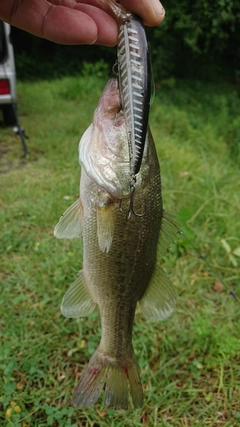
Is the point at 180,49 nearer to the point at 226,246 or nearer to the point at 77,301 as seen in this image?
the point at 226,246

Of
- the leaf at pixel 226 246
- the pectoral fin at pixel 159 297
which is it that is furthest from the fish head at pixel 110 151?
the leaf at pixel 226 246

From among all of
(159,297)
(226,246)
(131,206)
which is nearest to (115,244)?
(131,206)

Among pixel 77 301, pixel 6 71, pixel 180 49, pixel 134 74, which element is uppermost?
pixel 134 74

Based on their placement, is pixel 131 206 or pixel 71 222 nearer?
pixel 131 206

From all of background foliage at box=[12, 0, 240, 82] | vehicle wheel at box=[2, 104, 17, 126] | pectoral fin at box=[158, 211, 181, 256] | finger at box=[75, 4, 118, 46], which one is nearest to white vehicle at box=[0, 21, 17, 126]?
vehicle wheel at box=[2, 104, 17, 126]

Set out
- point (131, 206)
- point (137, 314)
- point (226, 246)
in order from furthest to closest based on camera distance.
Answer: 1. point (226, 246)
2. point (137, 314)
3. point (131, 206)

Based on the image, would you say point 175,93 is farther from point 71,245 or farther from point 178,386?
point 178,386

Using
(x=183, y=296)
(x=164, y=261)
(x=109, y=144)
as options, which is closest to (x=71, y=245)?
(x=164, y=261)
